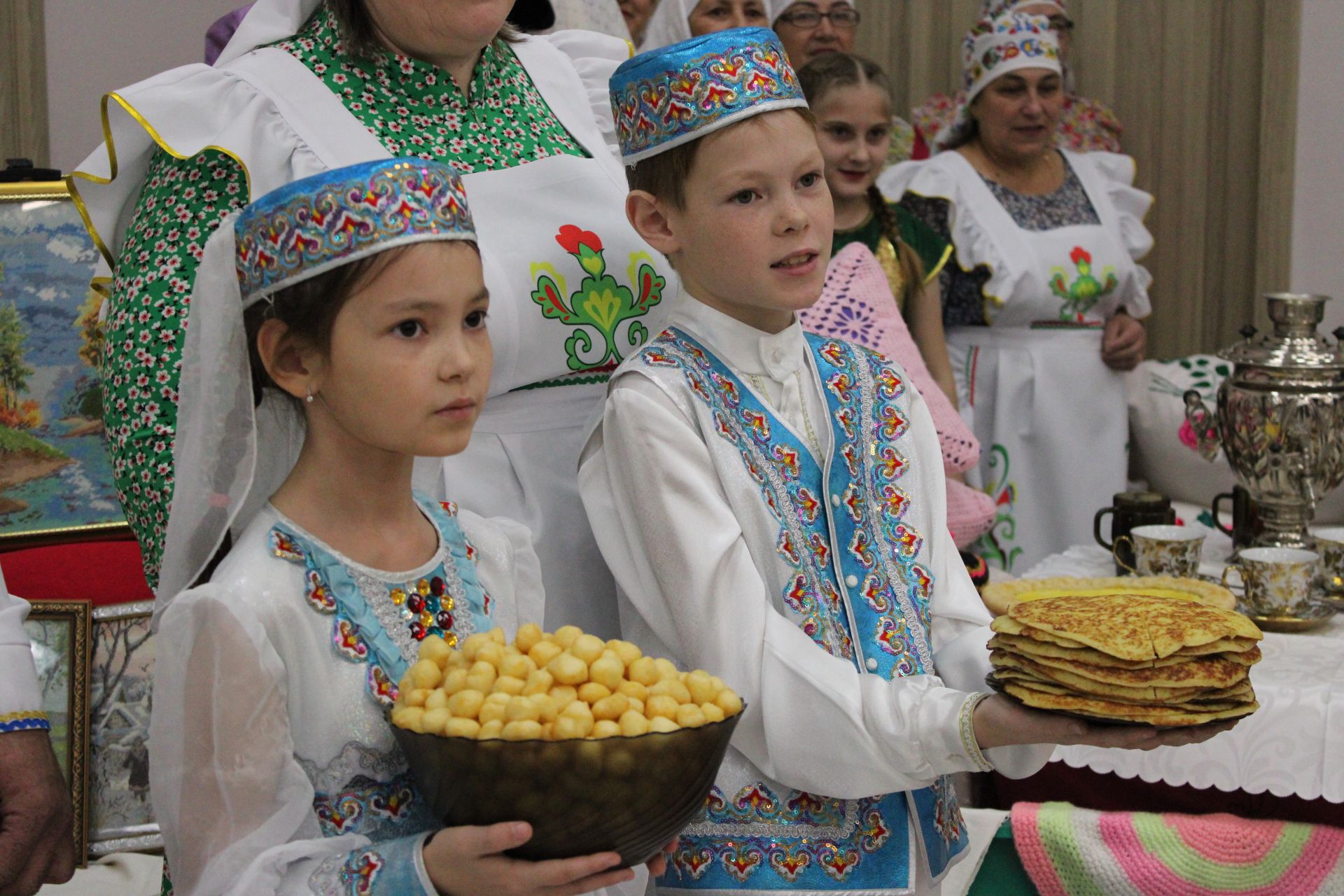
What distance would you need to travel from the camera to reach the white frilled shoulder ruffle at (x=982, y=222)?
12.6ft

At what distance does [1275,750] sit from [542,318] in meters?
1.19

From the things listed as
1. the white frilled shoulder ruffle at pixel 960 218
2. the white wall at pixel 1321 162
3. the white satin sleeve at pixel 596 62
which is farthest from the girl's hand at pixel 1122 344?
the white satin sleeve at pixel 596 62

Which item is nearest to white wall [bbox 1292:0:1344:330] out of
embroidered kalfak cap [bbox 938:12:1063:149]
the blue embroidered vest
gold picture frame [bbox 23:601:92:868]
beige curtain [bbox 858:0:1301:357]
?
beige curtain [bbox 858:0:1301:357]

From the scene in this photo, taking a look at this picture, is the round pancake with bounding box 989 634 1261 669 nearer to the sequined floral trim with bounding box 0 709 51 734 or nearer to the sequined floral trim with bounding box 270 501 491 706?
the sequined floral trim with bounding box 270 501 491 706

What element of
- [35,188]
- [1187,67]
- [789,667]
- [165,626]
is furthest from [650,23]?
[1187,67]

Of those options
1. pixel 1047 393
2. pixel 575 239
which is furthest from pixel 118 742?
pixel 1047 393

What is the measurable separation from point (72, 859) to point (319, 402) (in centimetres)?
82

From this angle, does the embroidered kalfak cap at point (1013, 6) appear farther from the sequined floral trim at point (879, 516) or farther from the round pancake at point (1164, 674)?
the round pancake at point (1164, 674)

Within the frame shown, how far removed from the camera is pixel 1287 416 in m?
2.52

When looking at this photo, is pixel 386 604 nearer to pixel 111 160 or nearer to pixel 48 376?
pixel 111 160

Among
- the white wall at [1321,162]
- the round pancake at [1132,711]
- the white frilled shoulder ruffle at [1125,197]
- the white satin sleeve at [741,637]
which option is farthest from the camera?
the white wall at [1321,162]

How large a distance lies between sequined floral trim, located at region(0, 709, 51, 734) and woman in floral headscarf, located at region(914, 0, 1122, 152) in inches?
127

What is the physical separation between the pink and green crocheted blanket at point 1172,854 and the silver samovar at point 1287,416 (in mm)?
711

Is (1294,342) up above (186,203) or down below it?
below
